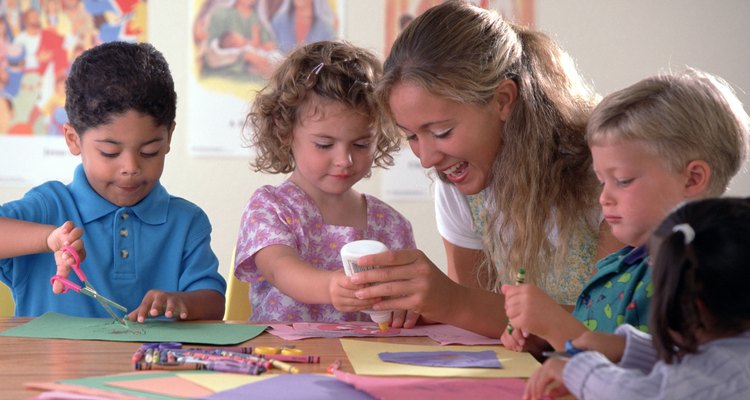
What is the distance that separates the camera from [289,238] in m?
1.67

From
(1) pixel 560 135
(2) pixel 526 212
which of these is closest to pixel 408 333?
(2) pixel 526 212

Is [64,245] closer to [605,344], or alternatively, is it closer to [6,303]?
[6,303]

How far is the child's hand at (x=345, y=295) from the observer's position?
A: 51.9 inches

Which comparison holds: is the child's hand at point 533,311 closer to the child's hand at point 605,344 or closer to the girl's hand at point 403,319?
the child's hand at point 605,344

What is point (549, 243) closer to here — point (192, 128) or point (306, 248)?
point (306, 248)

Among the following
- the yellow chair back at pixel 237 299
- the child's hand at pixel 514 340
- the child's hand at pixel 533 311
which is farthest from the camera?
the yellow chair back at pixel 237 299

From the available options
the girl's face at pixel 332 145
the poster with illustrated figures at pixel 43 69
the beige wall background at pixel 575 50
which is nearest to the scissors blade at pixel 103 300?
the girl's face at pixel 332 145

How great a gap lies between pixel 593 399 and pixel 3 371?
691 millimetres

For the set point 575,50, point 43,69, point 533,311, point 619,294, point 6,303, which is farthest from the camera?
point 575,50

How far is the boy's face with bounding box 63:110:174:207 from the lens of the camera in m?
1.58

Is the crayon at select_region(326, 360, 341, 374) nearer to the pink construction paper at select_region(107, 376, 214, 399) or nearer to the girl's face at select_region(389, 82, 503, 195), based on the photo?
the pink construction paper at select_region(107, 376, 214, 399)

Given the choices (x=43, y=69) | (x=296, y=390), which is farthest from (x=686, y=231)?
(x=43, y=69)

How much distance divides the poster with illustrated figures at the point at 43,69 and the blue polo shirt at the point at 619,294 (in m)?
2.23

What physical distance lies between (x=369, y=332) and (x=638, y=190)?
0.46 meters
